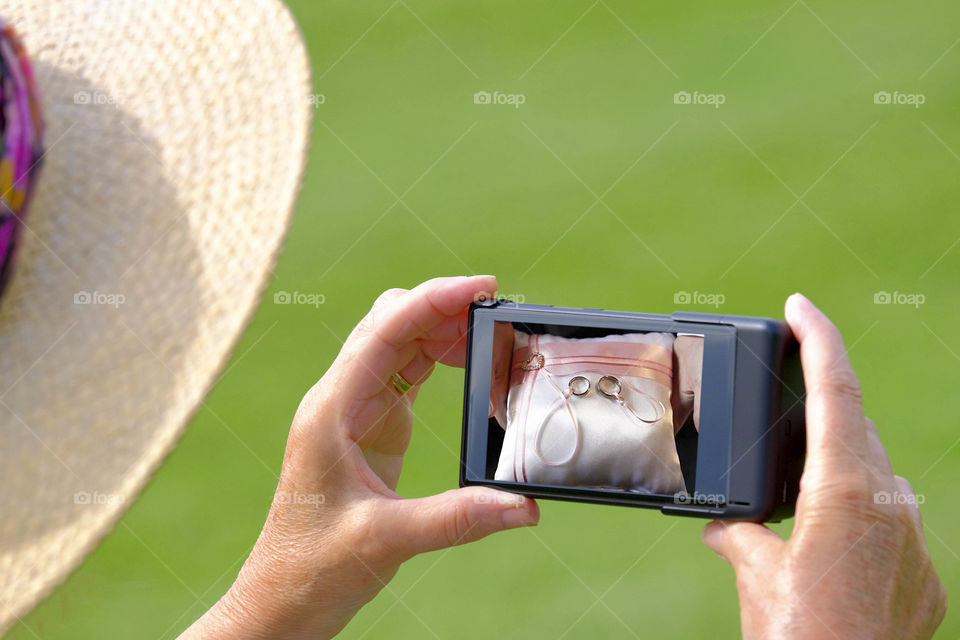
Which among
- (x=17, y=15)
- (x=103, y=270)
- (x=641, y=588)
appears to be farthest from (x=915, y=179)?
(x=17, y=15)

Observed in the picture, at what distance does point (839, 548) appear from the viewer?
0.62 metres

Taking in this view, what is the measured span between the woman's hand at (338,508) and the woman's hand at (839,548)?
30cm

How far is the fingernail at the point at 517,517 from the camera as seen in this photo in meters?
0.75

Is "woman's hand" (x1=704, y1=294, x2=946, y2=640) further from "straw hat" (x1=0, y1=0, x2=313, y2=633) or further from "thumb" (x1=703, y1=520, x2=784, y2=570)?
"straw hat" (x1=0, y1=0, x2=313, y2=633)

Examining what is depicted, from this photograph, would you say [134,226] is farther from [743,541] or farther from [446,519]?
[743,541]

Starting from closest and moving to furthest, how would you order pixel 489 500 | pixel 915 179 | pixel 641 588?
pixel 489 500
pixel 641 588
pixel 915 179

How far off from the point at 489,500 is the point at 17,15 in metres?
1.24

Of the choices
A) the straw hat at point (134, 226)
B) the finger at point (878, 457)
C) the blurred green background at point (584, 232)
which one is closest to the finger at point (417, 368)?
the finger at point (878, 457)

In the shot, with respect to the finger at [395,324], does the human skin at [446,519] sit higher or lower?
lower

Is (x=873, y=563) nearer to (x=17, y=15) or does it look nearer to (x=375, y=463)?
(x=375, y=463)

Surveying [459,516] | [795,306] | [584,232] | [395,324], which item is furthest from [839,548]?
[584,232]

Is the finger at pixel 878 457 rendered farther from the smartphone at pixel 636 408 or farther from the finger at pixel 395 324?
the finger at pixel 395 324

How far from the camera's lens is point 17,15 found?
1443 mm

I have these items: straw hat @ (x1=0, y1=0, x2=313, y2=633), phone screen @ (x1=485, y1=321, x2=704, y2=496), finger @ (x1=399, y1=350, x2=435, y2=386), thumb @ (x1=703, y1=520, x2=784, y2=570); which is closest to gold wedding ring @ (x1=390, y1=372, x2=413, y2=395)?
finger @ (x1=399, y1=350, x2=435, y2=386)
